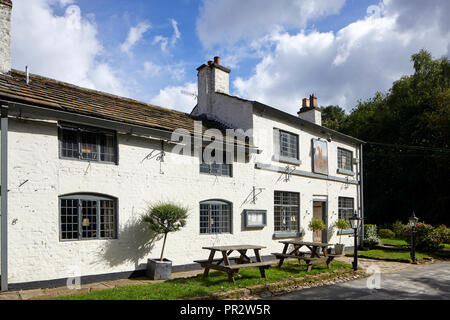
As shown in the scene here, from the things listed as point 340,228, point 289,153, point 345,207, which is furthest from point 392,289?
point 345,207

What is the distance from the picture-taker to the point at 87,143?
33.2ft

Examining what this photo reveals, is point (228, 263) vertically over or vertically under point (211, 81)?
under

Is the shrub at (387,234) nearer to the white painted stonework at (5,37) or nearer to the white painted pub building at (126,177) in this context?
the white painted pub building at (126,177)

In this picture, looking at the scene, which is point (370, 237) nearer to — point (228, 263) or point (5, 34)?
point (228, 263)

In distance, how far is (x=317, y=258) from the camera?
12.3 metres

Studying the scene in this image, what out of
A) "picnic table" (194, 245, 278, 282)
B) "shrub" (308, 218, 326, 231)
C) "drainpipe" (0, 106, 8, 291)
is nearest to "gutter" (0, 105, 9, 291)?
"drainpipe" (0, 106, 8, 291)

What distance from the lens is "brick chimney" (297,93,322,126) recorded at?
20062 mm

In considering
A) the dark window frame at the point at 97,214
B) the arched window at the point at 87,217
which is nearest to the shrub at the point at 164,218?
the dark window frame at the point at 97,214

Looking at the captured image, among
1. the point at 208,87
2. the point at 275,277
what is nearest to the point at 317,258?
the point at 275,277

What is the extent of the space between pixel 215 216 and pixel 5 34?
8915 millimetres

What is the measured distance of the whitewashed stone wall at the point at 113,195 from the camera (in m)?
8.76

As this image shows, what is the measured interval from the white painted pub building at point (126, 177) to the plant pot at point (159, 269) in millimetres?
369

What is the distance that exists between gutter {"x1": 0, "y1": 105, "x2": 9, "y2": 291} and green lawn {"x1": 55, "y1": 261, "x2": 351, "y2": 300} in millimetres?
1712
